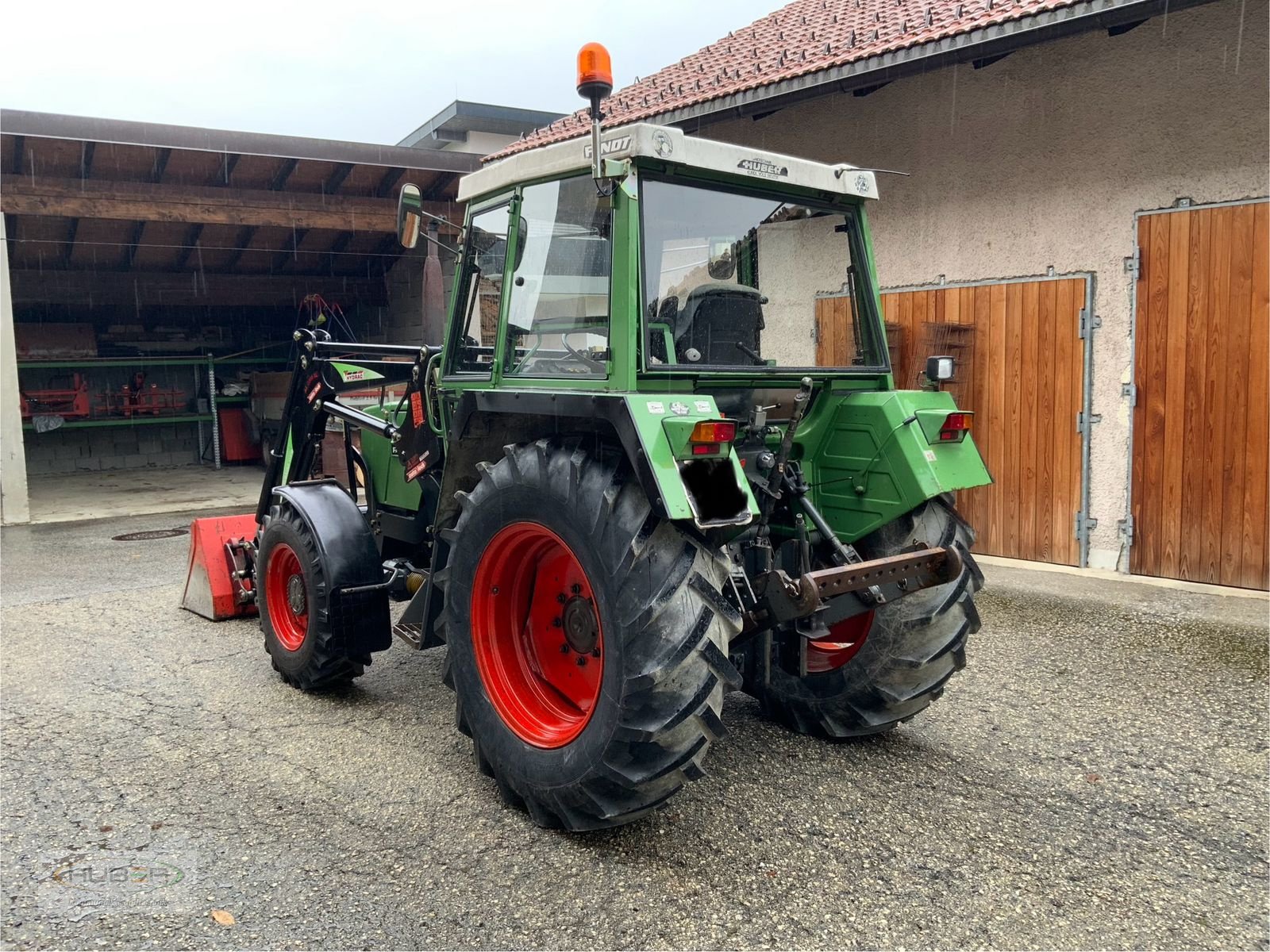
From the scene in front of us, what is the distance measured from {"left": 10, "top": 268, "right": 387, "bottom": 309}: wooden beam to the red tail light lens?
45.7 ft

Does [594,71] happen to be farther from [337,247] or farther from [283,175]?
[337,247]

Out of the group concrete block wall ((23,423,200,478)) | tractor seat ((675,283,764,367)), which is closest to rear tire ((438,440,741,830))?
tractor seat ((675,283,764,367))

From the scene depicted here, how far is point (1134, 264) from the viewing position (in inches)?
244

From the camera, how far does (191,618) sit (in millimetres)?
5777

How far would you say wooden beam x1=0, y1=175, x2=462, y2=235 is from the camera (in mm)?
10109

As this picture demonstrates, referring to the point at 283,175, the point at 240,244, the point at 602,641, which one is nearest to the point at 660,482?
the point at 602,641

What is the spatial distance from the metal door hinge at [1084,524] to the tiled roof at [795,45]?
3.26 m

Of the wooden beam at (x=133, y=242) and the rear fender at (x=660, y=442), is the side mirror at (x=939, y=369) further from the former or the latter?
the wooden beam at (x=133, y=242)

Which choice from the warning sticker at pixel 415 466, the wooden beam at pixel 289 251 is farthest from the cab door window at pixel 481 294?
the wooden beam at pixel 289 251

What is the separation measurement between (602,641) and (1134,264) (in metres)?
5.12

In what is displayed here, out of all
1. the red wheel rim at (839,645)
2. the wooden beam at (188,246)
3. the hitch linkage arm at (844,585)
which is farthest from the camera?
the wooden beam at (188,246)

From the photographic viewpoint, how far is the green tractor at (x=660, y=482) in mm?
2721

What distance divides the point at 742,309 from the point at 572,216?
0.68 metres

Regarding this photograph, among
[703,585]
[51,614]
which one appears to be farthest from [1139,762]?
[51,614]
